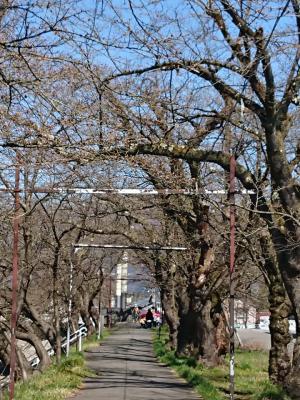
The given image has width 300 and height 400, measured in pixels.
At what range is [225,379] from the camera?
19.5m

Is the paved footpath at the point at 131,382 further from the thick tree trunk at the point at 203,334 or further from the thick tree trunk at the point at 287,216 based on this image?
the thick tree trunk at the point at 287,216

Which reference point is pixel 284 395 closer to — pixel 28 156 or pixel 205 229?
pixel 28 156

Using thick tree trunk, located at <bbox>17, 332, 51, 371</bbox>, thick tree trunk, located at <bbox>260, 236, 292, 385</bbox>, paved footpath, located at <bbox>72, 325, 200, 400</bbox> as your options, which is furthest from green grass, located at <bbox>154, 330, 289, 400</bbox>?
thick tree trunk, located at <bbox>17, 332, 51, 371</bbox>

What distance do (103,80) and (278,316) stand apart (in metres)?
8.67

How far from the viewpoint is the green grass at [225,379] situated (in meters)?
14.5

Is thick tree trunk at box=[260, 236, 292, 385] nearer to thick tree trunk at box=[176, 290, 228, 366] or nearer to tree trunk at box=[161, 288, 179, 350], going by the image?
thick tree trunk at box=[176, 290, 228, 366]

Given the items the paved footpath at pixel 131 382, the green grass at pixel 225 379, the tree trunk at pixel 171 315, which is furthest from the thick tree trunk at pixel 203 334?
the tree trunk at pixel 171 315

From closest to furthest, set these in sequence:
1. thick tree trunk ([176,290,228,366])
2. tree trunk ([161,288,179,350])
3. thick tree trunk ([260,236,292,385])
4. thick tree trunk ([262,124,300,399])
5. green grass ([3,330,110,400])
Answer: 1. thick tree trunk ([262,124,300,399])
2. green grass ([3,330,110,400])
3. thick tree trunk ([260,236,292,385])
4. thick tree trunk ([176,290,228,366])
5. tree trunk ([161,288,179,350])

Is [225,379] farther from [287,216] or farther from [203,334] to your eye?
[287,216]

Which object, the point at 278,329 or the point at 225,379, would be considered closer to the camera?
the point at 278,329

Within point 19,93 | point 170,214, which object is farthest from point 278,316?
point 19,93

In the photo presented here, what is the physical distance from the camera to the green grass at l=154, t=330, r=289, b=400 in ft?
47.6

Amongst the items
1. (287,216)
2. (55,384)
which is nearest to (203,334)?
(55,384)

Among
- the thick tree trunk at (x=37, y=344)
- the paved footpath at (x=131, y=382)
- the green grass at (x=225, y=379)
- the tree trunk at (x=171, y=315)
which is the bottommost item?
the paved footpath at (x=131, y=382)
